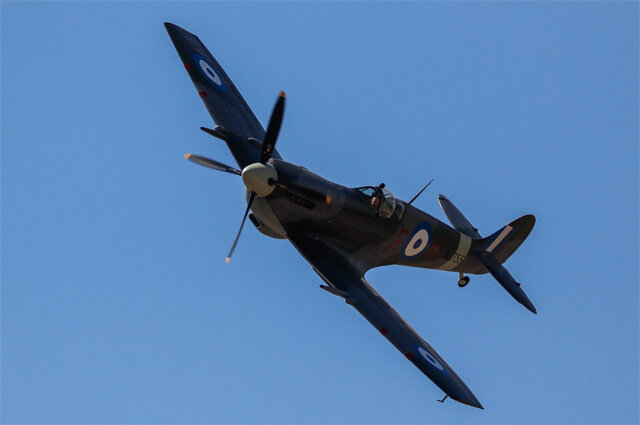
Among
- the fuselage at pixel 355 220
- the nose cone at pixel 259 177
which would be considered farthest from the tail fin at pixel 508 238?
the nose cone at pixel 259 177

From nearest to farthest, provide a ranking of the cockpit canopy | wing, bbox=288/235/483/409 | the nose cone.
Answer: wing, bbox=288/235/483/409, the nose cone, the cockpit canopy

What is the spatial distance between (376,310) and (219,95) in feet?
28.2

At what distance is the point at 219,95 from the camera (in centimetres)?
2723

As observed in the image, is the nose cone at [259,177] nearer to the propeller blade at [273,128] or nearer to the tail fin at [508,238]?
the propeller blade at [273,128]

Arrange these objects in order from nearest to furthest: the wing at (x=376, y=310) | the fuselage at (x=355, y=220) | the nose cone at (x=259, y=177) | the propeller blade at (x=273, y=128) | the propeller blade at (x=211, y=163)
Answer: the wing at (x=376, y=310) < the propeller blade at (x=273, y=128) < the nose cone at (x=259, y=177) < the propeller blade at (x=211, y=163) < the fuselage at (x=355, y=220)

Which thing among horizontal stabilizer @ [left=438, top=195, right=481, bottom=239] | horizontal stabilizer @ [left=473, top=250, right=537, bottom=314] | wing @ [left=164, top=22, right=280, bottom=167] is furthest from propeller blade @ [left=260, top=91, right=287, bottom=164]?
horizontal stabilizer @ [left=473, top=250, right=537, bottom=314]

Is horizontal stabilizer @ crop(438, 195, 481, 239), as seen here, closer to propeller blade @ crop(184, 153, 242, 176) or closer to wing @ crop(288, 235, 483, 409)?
wing @ crop(288, 235, 483, 409)

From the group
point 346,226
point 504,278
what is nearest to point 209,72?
point 346,226

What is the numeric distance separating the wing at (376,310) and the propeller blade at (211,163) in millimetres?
2608

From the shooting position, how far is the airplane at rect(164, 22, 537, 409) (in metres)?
22.6

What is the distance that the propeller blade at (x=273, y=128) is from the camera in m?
22.2

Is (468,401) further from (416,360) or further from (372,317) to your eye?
(372,317)

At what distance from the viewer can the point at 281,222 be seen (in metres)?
23.7

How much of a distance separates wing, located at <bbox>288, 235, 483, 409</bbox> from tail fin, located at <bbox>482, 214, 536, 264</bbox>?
18.8 ft
